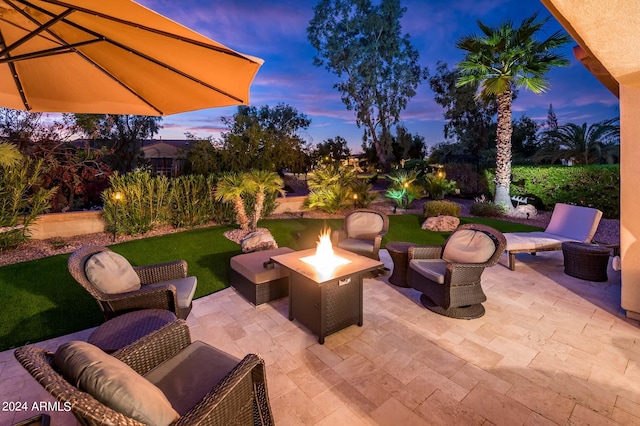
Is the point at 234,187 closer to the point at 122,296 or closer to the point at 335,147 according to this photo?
the point at 122,296

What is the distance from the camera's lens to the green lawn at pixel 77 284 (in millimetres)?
3854

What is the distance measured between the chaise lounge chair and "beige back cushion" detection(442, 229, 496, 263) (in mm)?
1858

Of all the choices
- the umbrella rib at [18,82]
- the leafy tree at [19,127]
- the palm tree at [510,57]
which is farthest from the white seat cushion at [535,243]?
the leafy tree at [19,127]

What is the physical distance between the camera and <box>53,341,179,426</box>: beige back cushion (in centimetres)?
141

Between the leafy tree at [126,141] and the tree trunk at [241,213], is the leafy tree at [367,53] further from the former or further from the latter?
the tree trunk at [241,213]

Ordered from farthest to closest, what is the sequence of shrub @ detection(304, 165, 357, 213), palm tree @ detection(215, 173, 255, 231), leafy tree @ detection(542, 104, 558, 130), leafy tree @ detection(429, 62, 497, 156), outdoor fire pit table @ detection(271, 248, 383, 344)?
leafy tree @ detection(542, 104, 558, 130) → leafy tree @ detection(429, 62, 497, 156) → shrub @ detection(304, 165, 357, 213) → palm tree @ detection(215, 173, 255, 231) → outdoor fire pit table @ detection(271, 248, 383, 344)

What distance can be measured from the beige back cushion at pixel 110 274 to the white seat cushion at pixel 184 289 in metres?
0.23

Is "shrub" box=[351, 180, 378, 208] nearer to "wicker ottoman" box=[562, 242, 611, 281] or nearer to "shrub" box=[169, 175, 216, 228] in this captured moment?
"shrub" box=[169, 175, 216, 228]

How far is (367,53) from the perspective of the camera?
20.0 metres

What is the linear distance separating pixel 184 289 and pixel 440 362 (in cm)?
289

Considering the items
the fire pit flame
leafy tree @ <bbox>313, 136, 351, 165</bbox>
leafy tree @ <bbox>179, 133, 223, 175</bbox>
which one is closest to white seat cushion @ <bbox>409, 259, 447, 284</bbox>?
the fire pit flame

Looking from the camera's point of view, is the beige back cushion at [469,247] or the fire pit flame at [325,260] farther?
the beige back cushion at [469,247]

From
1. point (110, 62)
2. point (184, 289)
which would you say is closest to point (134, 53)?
point (110, 62)

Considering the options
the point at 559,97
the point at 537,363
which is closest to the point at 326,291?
the point at 537,363
